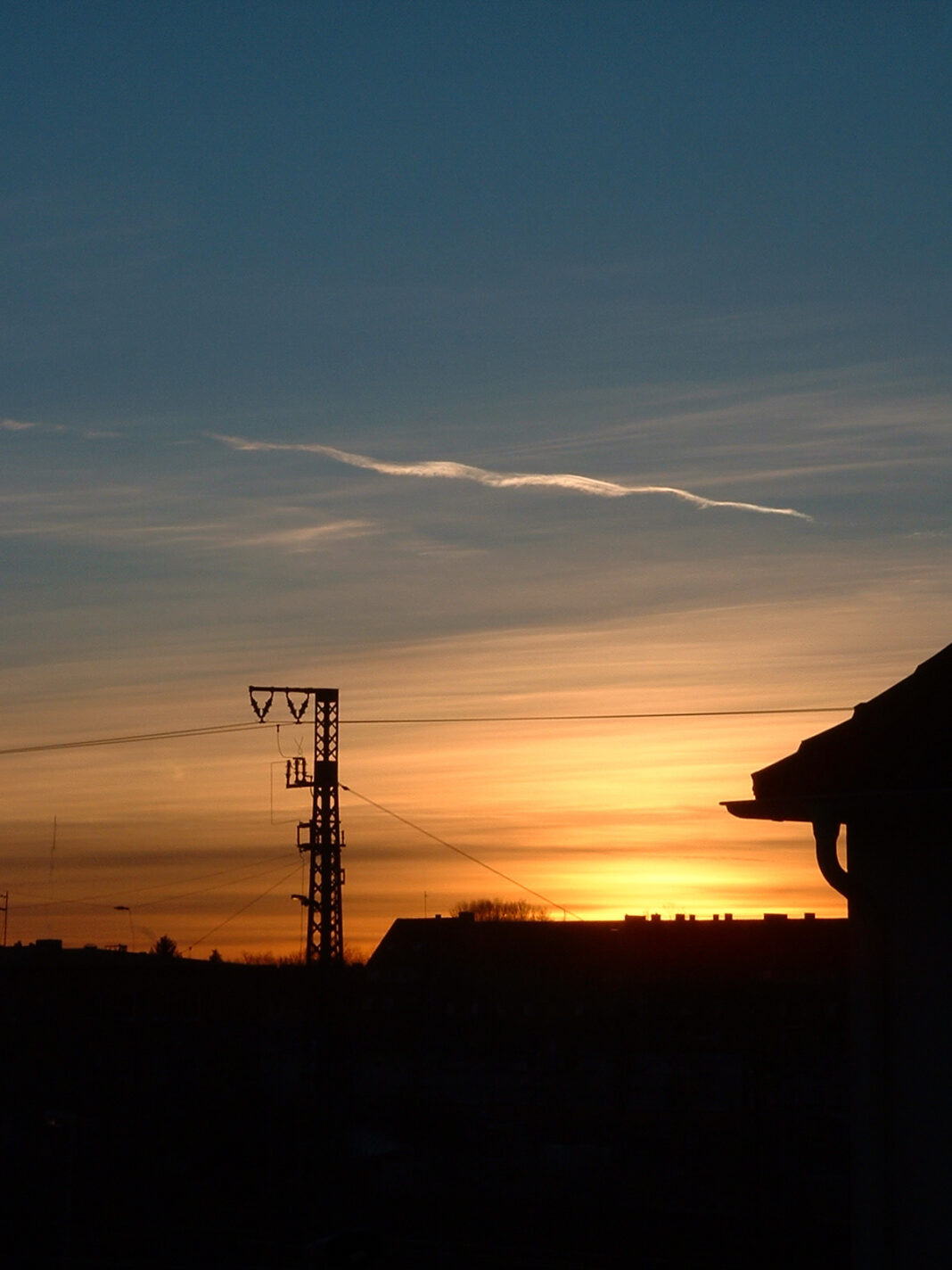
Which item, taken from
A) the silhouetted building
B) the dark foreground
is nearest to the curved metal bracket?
the silhouetted building

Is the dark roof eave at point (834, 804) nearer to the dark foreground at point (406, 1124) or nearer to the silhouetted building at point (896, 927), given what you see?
the silhouetted building at point (896, 927)

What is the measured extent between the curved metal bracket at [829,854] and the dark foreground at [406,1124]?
5763 millimetres

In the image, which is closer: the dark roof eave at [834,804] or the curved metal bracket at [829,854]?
the dark roof eave at [834,804]

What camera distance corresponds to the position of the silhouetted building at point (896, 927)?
5914mm

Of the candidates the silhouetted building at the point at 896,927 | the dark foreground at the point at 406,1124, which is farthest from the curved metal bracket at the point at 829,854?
the dark foreground at the point at 406,1124

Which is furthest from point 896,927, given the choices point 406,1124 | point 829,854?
point 406,1124

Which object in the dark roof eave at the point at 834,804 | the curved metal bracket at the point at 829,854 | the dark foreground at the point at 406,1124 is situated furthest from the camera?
the dark foreground at the point at 406,1124

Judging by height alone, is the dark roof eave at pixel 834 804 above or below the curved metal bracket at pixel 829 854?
above

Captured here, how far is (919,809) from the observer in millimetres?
6047

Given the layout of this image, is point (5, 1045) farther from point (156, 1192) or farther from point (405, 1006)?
point (405, 1006)

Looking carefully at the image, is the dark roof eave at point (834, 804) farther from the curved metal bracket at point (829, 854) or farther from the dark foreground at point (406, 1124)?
the dark foreground at point (406, 1124)

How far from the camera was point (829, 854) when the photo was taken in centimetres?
640

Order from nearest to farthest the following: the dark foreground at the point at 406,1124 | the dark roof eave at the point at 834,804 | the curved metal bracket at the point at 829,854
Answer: the dark roof eave at the point at 834,804
the curved metal bracket at the point at 829,854
the dark foreground at the point at 406,1124

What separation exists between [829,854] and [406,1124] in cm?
3613
